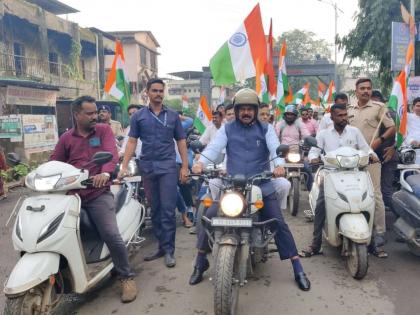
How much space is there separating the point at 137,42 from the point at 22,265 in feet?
101

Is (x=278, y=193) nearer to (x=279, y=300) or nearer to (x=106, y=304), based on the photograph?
(x=279, y=300)

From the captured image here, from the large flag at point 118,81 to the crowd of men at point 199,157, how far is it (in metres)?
1.04

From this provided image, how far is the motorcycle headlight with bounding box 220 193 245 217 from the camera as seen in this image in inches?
123

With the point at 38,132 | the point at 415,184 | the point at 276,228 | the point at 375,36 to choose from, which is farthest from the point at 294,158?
the point at 38,132

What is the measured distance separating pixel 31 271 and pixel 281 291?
2.06 meters

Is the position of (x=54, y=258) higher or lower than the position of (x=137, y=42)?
lower

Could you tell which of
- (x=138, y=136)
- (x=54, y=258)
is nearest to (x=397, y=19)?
(x=138, y=136)

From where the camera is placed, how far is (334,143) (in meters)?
4.52

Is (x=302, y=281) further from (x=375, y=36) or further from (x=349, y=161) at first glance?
(x=375, y=36)

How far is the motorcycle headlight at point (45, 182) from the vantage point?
3023 mm

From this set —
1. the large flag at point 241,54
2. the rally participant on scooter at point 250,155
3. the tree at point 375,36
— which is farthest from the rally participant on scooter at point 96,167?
the tree at point 375,36

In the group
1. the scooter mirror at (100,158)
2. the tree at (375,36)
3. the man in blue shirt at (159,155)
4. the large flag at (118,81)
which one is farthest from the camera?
the tree at (375,36)

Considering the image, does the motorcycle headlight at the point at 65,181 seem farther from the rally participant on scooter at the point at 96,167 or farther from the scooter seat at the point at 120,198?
the scooter seat at the point at 120,198

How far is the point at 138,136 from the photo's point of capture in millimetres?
4559
